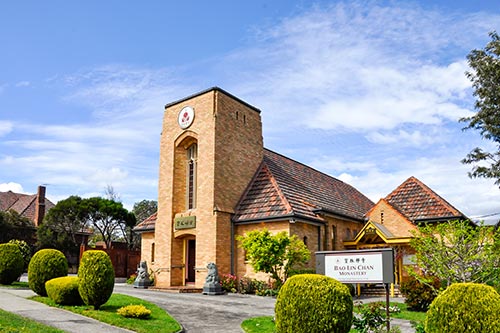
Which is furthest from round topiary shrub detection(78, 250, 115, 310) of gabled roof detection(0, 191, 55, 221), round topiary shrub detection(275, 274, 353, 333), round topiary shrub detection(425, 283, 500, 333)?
gabled roof detection(0, 191, 55, 221)

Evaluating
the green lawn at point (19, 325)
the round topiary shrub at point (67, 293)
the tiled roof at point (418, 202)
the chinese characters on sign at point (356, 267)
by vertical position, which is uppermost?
the tiled roof at point (418, 202)

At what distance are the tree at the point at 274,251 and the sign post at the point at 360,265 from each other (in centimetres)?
829

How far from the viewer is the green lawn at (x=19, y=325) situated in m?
10.4

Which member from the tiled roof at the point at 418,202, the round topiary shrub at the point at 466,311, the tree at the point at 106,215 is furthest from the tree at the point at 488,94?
the tree at the point at 106,215

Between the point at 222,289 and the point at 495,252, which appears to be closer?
the point at 495,252

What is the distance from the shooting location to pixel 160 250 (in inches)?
1037

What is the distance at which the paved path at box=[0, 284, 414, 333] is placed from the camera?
12.4 metres

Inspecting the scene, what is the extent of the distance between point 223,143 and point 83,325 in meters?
14.3

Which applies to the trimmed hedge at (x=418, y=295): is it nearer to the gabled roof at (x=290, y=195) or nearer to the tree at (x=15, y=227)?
the gabled roof at (x=290, y=195)

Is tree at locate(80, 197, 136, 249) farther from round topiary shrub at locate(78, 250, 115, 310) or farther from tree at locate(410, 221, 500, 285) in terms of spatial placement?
tree at locate(410, 221, 500, 285)

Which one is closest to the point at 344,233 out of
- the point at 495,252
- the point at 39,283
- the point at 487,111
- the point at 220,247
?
the point at 220,247

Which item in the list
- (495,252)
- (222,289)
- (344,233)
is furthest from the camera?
(344,233)

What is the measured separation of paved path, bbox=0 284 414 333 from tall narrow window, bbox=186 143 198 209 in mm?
7728

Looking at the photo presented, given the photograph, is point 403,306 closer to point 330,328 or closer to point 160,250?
point 330,328
